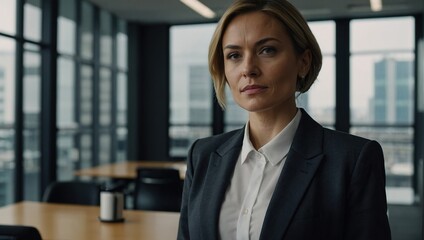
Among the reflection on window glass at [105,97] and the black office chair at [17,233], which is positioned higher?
the reflection on window glass at [105,97]

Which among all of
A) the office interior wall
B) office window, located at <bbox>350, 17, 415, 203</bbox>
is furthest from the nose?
the office interior wall

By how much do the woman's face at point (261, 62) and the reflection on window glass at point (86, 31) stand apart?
6.22 m

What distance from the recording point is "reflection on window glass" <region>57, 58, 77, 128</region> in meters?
6.55

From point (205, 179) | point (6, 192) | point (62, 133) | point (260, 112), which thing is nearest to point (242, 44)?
point (260, 112)

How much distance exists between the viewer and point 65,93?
666 cm

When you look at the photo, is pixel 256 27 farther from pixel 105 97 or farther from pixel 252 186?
pixel 105 97

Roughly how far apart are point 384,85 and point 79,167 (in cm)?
489

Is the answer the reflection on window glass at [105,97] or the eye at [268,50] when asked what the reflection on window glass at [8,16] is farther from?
the eye at [268,50]

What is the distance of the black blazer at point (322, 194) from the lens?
1.03m

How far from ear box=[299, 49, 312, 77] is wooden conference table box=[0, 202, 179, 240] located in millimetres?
1680

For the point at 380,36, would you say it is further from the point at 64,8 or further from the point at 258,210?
the point at 258,210

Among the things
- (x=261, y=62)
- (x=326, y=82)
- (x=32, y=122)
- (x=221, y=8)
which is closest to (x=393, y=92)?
(x=326, y=82)

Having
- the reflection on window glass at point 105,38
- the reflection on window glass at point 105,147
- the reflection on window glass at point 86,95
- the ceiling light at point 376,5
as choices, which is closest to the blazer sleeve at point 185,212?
the reflection on window glass at point 86,95

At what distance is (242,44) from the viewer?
1135 mm
